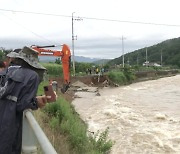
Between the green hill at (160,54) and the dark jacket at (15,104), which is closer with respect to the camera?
the dark jacket at (15,104)

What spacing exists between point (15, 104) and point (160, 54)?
148 m

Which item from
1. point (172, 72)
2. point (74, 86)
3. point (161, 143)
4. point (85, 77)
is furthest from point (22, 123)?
point (172, 72)

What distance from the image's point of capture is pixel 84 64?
63000 mm

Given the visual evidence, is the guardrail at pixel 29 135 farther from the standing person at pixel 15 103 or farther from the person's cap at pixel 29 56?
the person's cap at pixel 29 56

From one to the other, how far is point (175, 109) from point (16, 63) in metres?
24.3

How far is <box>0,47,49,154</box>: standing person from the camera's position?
9.87ft

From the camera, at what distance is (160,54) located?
147500 millimetres

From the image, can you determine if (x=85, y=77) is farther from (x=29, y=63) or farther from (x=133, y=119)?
(x=29, y=63)

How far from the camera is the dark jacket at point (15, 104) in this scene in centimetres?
301

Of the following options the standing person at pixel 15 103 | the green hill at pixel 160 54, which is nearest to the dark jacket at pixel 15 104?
the standing person at pixel 15 103

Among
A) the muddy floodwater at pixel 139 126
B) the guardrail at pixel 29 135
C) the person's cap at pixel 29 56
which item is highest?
the person's cap at pixel 29 56

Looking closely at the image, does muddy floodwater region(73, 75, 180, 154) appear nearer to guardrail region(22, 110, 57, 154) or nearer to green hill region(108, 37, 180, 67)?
guardrail region(22, 110, 57, 154)

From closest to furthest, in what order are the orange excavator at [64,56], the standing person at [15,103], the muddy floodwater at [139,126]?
the standing person at [15,103] < the muddy floodwater at [139,126] < the orange excavator at [64,56]

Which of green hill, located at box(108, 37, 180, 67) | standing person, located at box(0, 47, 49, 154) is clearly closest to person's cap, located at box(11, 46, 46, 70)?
standing person, located at box(0, 47, 49, 154)
